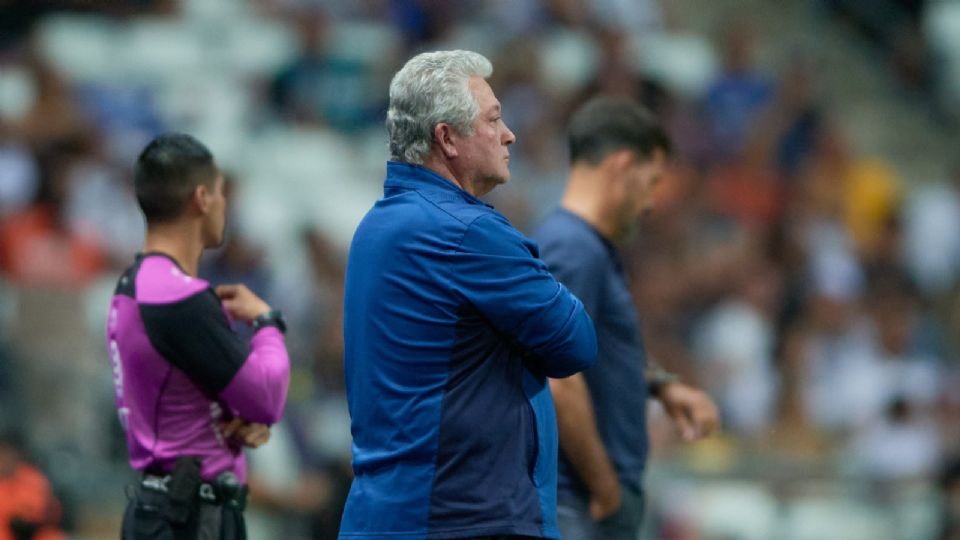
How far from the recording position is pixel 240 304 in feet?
17.2

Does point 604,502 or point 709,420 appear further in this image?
point 709,420

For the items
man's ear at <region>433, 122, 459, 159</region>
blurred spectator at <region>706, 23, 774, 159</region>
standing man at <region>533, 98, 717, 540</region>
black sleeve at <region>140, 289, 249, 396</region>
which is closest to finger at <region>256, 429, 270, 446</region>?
black sleeve at <region>140, 289, 249, 396</region>

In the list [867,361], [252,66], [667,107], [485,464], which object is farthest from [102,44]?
[485,464]

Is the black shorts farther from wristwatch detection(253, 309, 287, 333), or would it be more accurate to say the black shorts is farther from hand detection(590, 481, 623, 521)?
hand detection(590, 481, 623, 521)

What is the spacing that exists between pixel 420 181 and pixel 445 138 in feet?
0.42

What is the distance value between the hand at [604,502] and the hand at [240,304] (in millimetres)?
1217

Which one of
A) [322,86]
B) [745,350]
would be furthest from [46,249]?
[745,350]

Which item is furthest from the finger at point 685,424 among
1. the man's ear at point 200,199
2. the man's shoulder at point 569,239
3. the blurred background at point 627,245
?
the blurred background at point 627,245

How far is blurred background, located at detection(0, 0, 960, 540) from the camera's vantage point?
31.0 ft

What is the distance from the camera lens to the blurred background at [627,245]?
946 centimetres

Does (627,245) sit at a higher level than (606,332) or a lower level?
higher

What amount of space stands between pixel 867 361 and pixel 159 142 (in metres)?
7.03

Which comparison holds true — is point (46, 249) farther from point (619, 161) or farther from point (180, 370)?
point (180, 370)

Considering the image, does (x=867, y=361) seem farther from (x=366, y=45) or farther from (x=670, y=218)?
A: (x=366, y=45)
